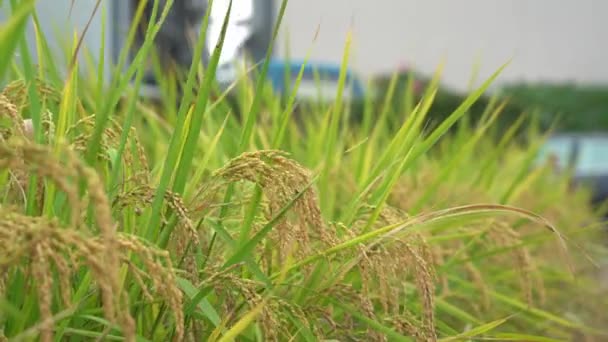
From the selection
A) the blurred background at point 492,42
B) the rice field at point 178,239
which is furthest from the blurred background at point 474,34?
the rice field at point 178,239

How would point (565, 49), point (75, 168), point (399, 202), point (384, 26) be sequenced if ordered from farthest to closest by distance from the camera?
point (565, 49) < point (384, 26) < point (399, 202) < point (75, 168)

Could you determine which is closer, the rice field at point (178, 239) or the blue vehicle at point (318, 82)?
the rice field at point (178, 239)

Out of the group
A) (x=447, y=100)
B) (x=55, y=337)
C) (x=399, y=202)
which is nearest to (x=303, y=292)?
(x=55, y=337)

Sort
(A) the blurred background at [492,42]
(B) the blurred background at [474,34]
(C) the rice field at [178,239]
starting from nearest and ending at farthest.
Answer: (C) the rice field at [178,239]
(A) the blurred background at [492,42]
(B) the blurred background at [474,34]

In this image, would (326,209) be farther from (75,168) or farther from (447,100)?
(447,100)

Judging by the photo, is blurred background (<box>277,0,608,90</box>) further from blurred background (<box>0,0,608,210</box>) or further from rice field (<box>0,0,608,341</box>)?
rice field (<box>0,0,608,341</box>)

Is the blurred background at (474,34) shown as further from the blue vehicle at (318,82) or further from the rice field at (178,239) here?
the rice field at (178,239)

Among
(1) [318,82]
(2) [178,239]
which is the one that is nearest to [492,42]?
(1) [318,82]

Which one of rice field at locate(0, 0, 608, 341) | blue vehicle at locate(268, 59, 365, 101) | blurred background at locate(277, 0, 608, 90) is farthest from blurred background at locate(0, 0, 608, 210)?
rice field at locate(0, 0, 608, 341)

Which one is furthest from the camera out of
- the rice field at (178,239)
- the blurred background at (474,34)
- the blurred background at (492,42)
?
the blurred background at (474,34)

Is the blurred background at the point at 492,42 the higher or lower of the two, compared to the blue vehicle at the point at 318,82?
A: lower

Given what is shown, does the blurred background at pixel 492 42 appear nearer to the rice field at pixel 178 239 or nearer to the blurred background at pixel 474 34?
the blurred background at pixel 474 34
